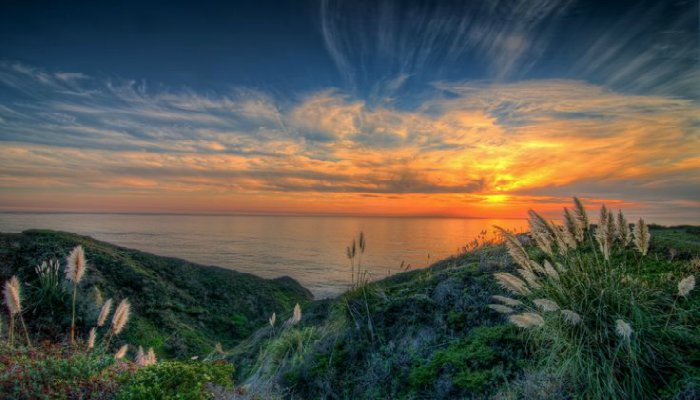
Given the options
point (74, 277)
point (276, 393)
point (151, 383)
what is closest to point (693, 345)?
point (276, 393)

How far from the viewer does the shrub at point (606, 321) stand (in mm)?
3617

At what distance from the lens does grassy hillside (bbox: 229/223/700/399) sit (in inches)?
162

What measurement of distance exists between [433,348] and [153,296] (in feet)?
29.3

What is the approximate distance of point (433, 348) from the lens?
5.41 metres

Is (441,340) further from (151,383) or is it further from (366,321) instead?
(151,383)

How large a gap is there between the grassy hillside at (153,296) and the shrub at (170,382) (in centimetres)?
575

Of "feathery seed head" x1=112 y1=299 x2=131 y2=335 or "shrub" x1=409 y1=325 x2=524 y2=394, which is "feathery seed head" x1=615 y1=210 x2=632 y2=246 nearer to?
"shrub" x1=409 y1=325 x2=524 y2=394

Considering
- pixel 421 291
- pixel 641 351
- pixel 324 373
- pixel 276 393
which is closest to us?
pixel 641 351

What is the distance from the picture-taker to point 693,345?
3799mm

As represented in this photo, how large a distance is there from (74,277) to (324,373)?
→ 384 cm

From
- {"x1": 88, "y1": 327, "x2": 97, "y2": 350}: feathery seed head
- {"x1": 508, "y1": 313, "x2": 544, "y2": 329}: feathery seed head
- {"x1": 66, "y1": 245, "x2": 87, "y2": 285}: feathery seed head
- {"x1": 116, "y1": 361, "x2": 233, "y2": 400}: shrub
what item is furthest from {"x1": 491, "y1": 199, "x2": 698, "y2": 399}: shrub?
{"x1": 66, "y1": 245, "x2": 87, "y2": 285}: feathery seed head

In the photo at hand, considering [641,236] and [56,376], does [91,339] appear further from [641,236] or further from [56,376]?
[641,236]

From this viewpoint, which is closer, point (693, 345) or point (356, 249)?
point (693, 345)

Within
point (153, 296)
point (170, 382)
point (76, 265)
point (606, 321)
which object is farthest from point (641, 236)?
point (153, 296)
